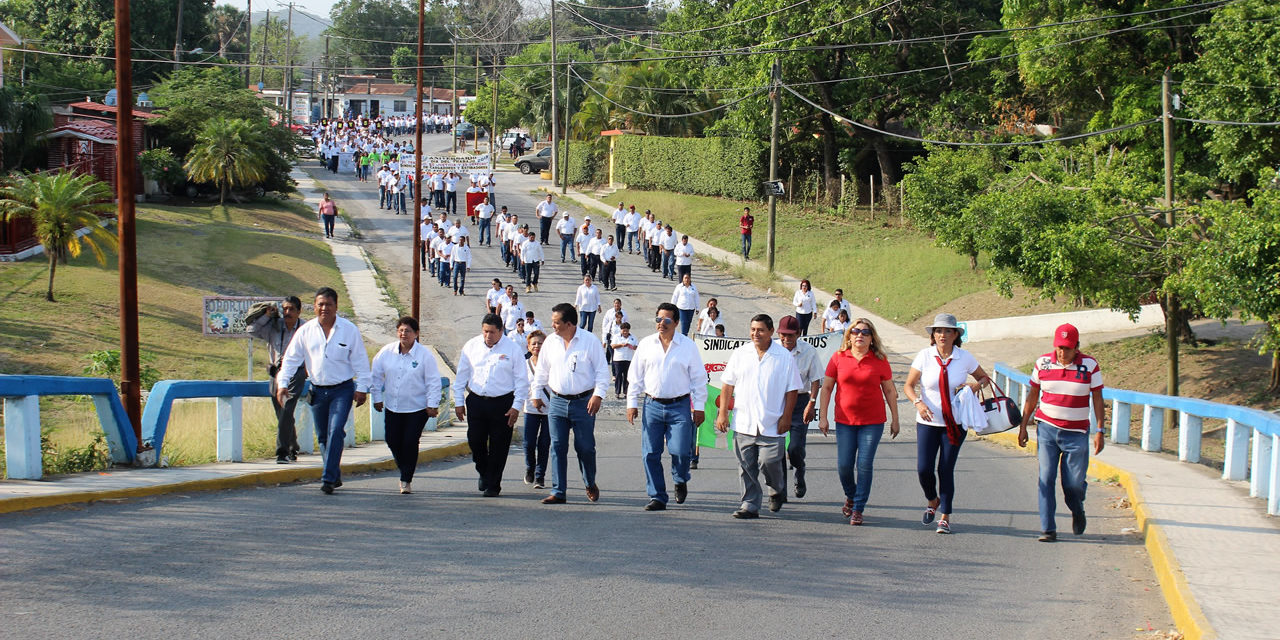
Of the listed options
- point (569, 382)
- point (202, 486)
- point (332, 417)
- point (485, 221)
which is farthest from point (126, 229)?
point (485, 221)

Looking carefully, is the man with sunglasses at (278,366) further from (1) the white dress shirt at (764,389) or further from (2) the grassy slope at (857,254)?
(2) the grassy slope at (857,254)

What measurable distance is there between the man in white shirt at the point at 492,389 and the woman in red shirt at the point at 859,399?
2.77 m

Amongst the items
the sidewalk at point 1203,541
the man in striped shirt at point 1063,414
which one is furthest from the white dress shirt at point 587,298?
the man in striped shirt at point 1063,414

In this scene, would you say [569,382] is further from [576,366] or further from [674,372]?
[674,372]

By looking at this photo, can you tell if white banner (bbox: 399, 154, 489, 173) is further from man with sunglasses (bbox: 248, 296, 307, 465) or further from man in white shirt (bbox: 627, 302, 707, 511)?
man in white shirt (bbox: 627, 302, 707, 511)

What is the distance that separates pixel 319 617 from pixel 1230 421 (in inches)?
394

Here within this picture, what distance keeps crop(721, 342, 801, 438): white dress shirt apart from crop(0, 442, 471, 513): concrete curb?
4.37m

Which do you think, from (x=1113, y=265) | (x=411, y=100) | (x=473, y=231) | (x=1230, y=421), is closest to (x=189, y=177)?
(x=473, y=231)

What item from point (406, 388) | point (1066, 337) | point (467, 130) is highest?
point (467, 130)

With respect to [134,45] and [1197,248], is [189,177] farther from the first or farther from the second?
[1197,248]

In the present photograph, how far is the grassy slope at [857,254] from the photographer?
3284cm

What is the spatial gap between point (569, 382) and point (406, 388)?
60.7 inches

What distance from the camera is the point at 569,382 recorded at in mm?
9922

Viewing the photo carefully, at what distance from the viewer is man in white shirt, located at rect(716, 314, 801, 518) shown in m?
9.38
